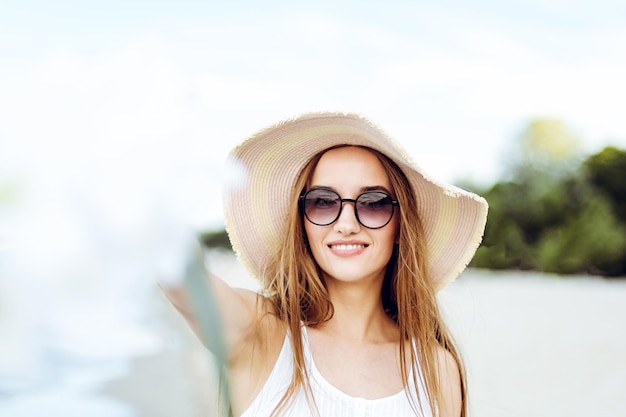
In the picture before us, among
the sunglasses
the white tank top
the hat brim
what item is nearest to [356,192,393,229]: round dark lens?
the sunglasses

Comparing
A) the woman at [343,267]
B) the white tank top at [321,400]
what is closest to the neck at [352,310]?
the woman at [343,267]

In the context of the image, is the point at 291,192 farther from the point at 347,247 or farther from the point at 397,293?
the point at 397,293

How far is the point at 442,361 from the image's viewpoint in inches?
81.0

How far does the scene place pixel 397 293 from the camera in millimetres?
2127

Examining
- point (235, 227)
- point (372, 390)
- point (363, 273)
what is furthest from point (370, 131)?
point (372, 390)

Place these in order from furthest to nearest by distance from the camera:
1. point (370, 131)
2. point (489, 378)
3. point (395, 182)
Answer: point (489, 378) < point (395, 182) < point (370, 131)

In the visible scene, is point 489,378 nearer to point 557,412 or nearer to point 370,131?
point 557,412

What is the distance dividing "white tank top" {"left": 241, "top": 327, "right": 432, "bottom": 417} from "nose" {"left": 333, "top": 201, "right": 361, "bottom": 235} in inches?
11.7

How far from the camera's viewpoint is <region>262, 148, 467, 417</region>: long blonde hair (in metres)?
1.95

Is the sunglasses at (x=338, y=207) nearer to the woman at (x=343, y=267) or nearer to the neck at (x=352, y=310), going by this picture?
the woman at (x=343, y=267)

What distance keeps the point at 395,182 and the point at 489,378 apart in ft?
16.1

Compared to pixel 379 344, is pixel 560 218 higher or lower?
Answer: lower

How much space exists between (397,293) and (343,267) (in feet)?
0.97

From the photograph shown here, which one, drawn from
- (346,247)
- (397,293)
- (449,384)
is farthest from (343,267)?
(449,384)
